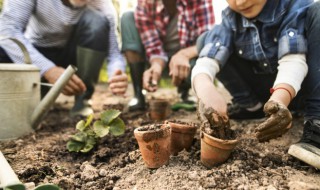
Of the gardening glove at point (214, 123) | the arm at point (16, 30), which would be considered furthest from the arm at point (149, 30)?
the gardening glove at point (214, 123)

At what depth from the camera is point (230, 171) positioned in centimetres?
134

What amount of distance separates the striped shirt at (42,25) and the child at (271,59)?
1201 mm

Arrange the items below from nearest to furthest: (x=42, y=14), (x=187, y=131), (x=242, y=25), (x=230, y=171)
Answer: (x=230, y=171) < (x=187, y=131) < (x=242, y=25) < (x=42, y=14)

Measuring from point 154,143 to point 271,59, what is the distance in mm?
991

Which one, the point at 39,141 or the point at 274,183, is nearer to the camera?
the point at 274,183

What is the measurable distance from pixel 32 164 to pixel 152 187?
0.67m

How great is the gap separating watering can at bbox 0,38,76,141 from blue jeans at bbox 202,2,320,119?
3.63 ft

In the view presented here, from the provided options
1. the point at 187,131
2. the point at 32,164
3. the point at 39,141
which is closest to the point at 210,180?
the point at 187,131

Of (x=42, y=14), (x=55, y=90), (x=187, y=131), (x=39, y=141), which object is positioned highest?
(x=42, y=14)

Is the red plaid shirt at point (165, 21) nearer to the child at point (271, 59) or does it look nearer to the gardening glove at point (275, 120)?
the child at point (271, 59)

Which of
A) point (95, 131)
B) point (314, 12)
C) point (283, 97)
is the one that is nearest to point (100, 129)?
point (95, 131)

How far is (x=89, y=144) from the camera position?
71.2 inches

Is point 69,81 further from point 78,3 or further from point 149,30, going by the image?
point 149,30

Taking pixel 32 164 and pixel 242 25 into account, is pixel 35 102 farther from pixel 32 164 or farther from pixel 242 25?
pixel 242 25
